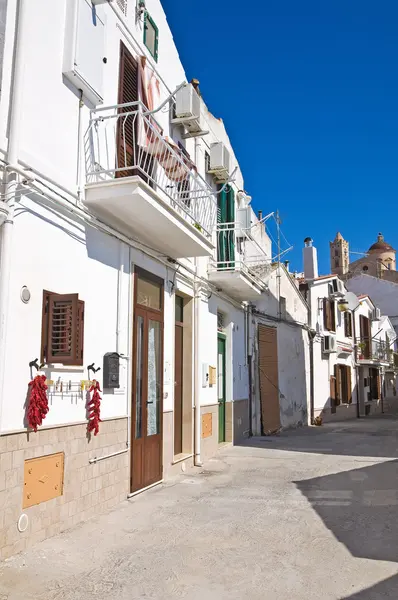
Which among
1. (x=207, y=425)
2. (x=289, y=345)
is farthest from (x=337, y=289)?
(x=207, y=425)

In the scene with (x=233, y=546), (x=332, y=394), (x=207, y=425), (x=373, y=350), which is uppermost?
(x=373, y=350)

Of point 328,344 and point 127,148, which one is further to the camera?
point 328,344

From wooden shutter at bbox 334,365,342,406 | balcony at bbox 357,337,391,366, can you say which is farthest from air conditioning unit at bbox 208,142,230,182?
balcony at bbox 357,337,391,366

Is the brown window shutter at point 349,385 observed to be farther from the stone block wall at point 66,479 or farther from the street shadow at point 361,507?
the stone block wall at point 66,479

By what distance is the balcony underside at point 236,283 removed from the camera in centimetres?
1121

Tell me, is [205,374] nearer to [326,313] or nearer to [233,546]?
[233,546]

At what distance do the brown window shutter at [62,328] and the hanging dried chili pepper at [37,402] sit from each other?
34cm

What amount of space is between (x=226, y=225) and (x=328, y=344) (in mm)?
11075

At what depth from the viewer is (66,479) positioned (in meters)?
5.64

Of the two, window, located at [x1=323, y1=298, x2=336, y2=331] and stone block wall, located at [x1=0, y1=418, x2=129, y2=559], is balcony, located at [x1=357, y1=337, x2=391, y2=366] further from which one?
stone block wall, located at [x1=0, y1=418, x2=129, y2=559]

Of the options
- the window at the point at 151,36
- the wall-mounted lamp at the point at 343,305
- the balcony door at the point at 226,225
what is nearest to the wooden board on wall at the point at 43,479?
the window at the point at 151,36

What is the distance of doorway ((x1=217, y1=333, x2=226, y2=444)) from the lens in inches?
483

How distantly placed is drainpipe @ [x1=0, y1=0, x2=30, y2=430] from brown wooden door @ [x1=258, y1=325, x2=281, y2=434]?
438 inches

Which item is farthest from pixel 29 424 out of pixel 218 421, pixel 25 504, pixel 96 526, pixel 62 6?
pixel 218 421
